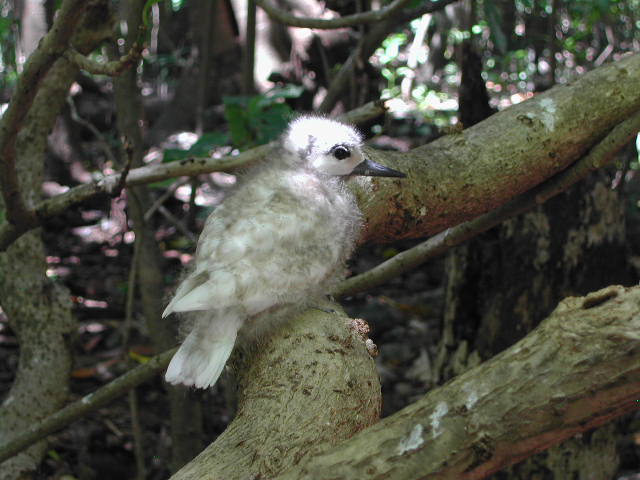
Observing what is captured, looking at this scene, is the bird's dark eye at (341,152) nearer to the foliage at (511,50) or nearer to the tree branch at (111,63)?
the tree branch at (111,63)

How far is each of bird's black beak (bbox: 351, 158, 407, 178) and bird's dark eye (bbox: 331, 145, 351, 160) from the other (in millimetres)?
83

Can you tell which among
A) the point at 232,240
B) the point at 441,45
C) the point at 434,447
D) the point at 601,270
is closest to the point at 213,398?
the point at 601,270

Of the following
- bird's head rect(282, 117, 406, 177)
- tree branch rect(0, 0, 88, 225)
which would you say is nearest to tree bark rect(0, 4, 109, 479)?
tree branch rect(0, 0, 88, 225)

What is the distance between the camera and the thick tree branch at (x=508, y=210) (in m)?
2.61

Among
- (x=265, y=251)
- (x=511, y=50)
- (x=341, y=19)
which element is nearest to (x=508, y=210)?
(x=341, y=19)

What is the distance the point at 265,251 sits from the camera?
2068 mm

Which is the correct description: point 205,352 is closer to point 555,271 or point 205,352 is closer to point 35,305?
point 35,305

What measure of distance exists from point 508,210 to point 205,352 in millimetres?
1422

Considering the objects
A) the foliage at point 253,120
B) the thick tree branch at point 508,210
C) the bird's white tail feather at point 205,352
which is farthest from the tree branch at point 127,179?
the foliage at point 253,120

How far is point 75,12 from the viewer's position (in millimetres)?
2031

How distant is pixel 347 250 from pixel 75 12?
1053mm

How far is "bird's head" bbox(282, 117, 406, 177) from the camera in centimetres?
253

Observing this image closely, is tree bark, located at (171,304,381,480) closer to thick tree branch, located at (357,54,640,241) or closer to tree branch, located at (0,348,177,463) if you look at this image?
thick tree branch, located at (357,54,640,241)

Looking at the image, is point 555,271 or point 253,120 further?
point 253,120
